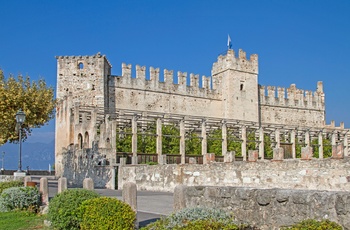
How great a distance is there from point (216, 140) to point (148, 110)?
22.9 feet

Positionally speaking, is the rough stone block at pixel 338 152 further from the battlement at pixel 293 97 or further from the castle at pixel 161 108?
the battlement at pixel 293 97

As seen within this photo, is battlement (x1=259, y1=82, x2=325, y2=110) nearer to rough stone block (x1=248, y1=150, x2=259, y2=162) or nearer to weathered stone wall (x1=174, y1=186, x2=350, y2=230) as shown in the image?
rough stone block (x1=248, y1=150, x2=259, y2=162)

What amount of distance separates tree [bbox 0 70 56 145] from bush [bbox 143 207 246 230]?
717 inches

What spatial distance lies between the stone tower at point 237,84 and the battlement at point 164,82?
1558mm

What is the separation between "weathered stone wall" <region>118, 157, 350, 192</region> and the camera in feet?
46.5

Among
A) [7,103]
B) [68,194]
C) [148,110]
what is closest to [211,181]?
[68,194]

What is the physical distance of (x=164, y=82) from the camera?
4394cm

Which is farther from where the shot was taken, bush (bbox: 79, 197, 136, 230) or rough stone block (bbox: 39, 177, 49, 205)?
rough stone block (bbox: 39, 177, 49, 205)

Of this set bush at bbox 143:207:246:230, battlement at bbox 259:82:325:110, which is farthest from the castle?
bush at bbox 143:207:246:230

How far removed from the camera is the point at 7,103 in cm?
2380

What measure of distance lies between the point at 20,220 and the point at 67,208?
3.33 metres

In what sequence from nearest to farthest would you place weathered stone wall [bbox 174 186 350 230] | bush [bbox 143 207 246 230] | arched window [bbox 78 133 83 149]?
weathered stone wall [bbox 174 186 350 230], bush [bbox 143 207 246 230], arched window [bbox 78 133 83 149]

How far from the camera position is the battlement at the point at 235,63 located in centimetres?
4750

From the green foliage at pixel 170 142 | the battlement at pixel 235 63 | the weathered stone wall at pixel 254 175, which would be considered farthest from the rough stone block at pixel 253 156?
the battlement at pixel 235 63
